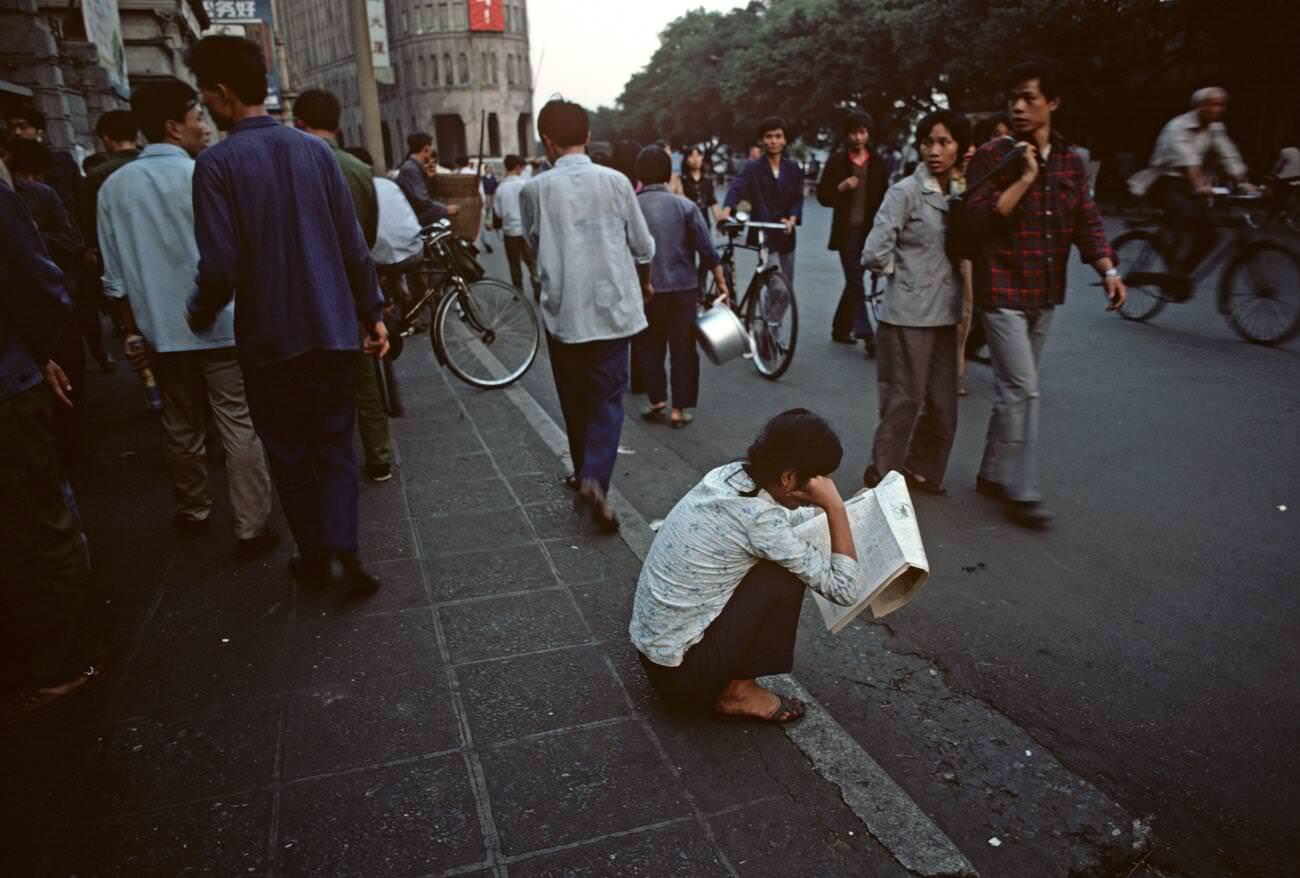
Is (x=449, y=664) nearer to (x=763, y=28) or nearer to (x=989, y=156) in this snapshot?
(x=989, y=156)

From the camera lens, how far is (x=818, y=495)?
2.65m

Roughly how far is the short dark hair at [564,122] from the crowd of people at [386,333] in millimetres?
16

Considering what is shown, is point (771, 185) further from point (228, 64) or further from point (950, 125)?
point (228, 64)

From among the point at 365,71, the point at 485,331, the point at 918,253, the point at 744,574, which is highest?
the point at 365,71

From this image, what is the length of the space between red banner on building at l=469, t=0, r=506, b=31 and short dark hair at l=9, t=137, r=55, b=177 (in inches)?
3235

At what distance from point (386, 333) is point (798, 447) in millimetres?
2338

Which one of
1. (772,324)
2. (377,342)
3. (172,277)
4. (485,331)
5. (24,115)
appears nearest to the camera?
(377,342)

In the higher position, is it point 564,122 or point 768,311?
point 564,122

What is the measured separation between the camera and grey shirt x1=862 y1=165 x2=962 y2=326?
4.54 meters

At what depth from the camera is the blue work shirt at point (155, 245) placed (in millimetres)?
3928

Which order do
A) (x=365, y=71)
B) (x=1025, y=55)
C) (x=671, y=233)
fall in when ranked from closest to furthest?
1. (x=671, y=233)
2. (x=365, y=71)
3. (x=1025, y=55)

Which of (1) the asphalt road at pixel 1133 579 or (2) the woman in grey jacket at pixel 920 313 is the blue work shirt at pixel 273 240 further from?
(2) the woman in grey jacket at pixel 920 313

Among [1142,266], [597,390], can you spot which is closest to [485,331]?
[597,390]

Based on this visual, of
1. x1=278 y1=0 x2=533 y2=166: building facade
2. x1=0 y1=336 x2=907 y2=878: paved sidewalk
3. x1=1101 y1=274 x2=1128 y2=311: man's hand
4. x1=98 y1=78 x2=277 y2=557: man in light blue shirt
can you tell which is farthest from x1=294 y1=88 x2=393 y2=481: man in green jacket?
x1=278 y1=0 x2=533 y2=166: building facade
